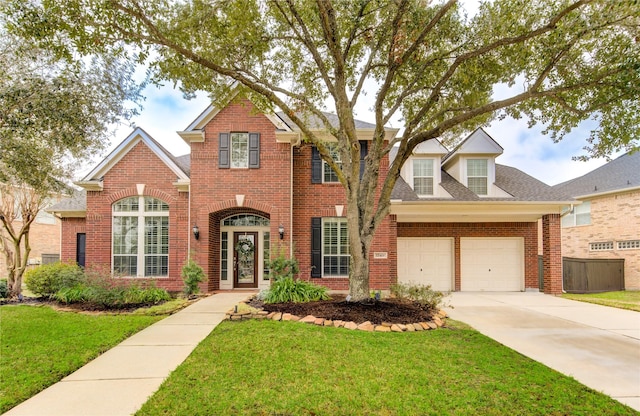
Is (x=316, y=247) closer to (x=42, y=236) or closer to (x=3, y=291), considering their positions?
(x=3, y=291)

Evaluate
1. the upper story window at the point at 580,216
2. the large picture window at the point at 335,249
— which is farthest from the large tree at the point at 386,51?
the upper story window at the point at 580,216

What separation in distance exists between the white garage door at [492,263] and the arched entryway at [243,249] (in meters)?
7.70

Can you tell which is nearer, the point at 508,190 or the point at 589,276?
the point at 508,190

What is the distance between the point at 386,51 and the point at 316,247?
658cm

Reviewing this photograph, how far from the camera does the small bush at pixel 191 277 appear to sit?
34.1 feet

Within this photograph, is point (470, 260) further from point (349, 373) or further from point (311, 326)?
point (349, 373)

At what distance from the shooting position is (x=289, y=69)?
31.0 ft

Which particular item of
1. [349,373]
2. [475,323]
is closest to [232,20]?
[349,373]

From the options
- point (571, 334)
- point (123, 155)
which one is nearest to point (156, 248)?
point (123, 155)

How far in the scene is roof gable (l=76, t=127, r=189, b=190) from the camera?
11.8 metres

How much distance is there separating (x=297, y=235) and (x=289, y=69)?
17.9ft

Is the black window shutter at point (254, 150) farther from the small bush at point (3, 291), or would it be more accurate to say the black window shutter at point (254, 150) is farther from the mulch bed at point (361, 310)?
the small bush at point (3, 291)

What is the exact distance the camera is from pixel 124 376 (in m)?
4.65

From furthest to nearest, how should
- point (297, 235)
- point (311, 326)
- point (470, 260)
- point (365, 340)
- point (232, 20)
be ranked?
point (470, 260), point (297, 235), point (232, 20), point (311, 326), point (365, 340)
